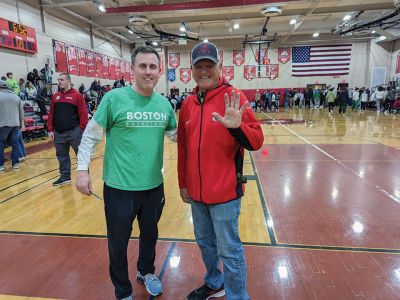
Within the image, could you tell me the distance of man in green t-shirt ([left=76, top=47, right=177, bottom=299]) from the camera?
6.15 ft

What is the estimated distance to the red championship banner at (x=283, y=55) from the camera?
2447 cm

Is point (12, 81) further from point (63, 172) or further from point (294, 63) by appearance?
point (294, 63)

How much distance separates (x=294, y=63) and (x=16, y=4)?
798 inches

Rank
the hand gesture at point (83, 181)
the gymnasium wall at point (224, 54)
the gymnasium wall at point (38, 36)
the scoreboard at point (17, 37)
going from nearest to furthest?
the hand gesture at point (83, 181) < the scoreboard at point (17, 37) < the gymnasium wall at point (38, 36) < the gymnasium wall at point (224, 54)

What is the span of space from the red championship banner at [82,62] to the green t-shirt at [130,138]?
16021 millimetres

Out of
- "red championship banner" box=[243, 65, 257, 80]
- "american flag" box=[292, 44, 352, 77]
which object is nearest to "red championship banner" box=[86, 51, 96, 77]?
"red championship banner" box=[243, 65, 257, 80]

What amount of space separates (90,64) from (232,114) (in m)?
17.9

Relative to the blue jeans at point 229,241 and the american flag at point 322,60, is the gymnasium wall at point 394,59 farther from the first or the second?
the blue jeans at point 229,241

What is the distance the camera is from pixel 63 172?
16.9 ft

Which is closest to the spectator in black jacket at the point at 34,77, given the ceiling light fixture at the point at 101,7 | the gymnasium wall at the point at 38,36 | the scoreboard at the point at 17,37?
the gymnasium wall at the point at 38,36

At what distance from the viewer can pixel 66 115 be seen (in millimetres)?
4727

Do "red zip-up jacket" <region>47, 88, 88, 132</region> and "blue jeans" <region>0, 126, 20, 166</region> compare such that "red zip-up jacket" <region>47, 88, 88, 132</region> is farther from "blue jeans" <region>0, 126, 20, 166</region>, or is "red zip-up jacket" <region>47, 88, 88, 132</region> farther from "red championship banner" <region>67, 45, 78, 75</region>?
"red championship banner" <region>67, 45, 78, 75</region>

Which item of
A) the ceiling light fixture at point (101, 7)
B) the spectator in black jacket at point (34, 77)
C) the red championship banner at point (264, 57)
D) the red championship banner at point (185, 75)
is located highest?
the ceiling light fixture at point (101, 7)

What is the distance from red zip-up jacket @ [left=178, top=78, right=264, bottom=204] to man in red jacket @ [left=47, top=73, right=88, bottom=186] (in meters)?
3.54
